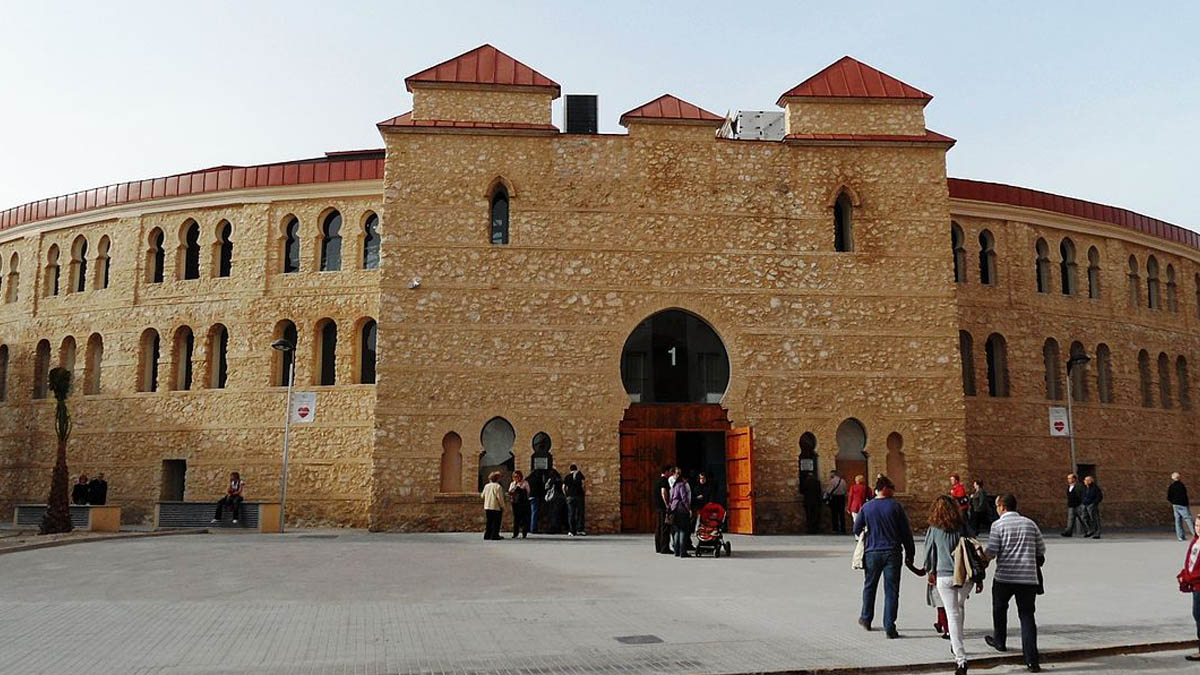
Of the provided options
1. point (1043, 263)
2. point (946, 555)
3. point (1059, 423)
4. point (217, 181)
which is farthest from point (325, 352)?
point (1043, 263)

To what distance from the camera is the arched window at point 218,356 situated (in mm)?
24422

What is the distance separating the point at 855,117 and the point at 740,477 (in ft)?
28.4

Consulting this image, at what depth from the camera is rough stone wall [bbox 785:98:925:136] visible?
21578 mm

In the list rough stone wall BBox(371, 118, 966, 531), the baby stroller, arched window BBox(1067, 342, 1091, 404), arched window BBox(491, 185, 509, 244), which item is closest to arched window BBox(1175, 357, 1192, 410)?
arched window BBox(1067, 342, 1091, 404)

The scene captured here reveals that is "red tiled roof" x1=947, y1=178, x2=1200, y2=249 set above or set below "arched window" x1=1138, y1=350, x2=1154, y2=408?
above

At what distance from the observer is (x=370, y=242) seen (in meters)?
24.3

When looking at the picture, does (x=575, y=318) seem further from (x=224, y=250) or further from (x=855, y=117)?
(x=224, y=250)

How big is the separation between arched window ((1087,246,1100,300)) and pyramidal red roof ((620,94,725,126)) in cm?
1295

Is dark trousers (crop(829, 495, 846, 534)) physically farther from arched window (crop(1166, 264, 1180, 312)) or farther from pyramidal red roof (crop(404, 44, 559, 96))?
arched window (crop(1166, 264, 1180, 312))

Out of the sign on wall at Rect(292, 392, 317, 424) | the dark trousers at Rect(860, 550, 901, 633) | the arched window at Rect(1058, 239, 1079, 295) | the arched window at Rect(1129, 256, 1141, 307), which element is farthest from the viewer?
the arched window at Rect(1129, 256, 1141, 307)

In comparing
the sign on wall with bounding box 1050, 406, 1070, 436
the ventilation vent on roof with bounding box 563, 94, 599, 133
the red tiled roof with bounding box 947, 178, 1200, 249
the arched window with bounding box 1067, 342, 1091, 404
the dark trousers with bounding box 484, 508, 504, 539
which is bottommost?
the dark trousers with bounding box 484, 508, 504, 539

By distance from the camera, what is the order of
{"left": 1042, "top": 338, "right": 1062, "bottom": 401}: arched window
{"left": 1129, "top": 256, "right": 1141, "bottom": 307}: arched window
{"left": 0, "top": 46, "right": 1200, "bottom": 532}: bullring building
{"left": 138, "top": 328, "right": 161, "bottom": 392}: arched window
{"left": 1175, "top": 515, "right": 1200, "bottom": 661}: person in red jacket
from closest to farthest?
{"left": 1175, "top": 515, "right": 1200, "bottom": 661}: person in red jacket < {"left": 0, "top": 46, "right": 1200, "bottom": 532}: bullring building < {"left": 138, "top": 328, "right": 161, "bottom": 392}: arched window < {"left": 1042, "top": 338, "right": 1062, "bottom": 401}: arched window < {"left": 1129, "top": 256, "right": 1141, "bottom": 307}: arched window

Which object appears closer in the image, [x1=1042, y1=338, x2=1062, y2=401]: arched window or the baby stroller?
the baby stroller

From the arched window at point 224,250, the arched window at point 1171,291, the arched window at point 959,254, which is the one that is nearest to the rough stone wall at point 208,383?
the arched window at point 224,250
